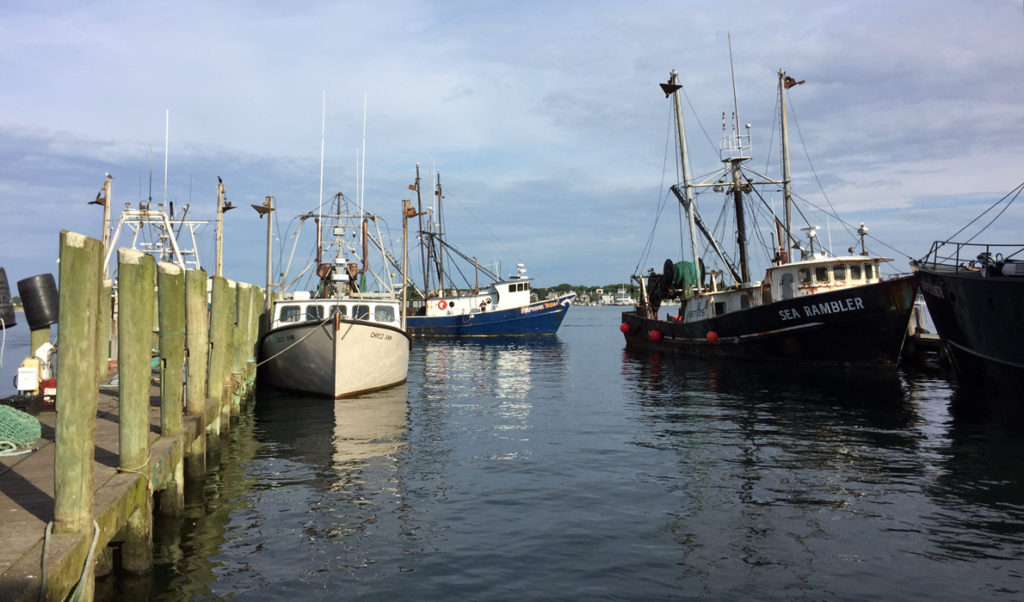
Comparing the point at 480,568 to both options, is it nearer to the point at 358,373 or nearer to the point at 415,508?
the point at 415,508

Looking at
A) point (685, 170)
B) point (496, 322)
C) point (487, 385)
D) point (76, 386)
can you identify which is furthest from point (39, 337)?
point (496, 322)

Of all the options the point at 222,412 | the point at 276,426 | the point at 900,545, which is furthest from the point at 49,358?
the point at 900,545

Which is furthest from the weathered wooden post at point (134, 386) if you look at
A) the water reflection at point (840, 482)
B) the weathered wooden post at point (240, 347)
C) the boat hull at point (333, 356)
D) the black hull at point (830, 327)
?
the black hull at point (830, 327)

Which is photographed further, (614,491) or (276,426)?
(276,426)

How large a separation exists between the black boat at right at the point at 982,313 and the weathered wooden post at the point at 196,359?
59.3 ft

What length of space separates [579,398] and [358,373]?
272 inches

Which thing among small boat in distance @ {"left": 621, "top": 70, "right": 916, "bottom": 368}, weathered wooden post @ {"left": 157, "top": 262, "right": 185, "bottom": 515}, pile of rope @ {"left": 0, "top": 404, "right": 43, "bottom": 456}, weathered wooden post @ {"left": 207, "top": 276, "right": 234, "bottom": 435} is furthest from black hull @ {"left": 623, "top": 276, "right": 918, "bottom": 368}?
pile of rope @ {"left": 0, "top": 404, "right": 43, "bottom": 456}

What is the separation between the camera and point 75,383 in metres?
5.38

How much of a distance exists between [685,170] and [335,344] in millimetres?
25101

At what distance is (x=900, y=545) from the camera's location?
815cm

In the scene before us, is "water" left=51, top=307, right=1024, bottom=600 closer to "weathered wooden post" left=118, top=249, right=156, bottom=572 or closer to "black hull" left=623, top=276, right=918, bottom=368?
"weathered wooden post" left=118, top=249, right=156, bottom=572

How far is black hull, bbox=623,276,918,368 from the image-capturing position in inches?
981

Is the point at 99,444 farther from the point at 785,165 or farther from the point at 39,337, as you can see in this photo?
the point at 785,165

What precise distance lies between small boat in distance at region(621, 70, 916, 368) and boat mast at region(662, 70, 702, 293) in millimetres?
55
